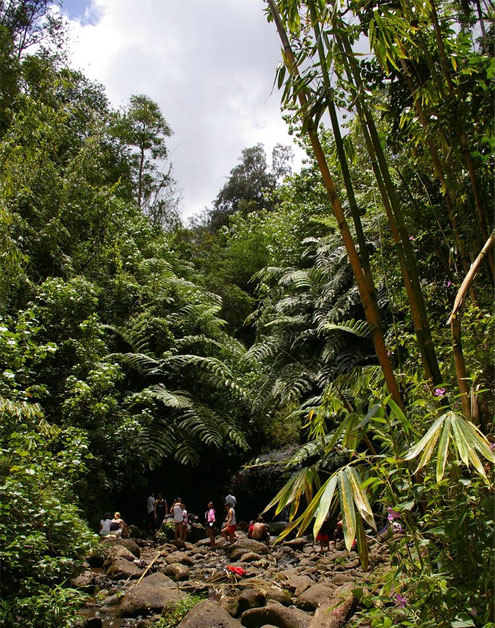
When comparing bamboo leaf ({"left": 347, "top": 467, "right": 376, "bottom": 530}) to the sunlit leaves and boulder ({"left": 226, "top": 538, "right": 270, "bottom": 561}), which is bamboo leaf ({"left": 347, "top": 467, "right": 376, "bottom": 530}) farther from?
boulder ({"left": 226, "top": 538, "right": 270, "bottom": 561})

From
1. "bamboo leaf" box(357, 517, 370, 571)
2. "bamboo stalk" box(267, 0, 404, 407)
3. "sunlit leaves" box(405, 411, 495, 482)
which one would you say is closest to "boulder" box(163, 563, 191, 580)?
"bamboo leaf" box(357, 517, 370, 571)

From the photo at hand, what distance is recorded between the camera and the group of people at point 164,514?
26.3ft

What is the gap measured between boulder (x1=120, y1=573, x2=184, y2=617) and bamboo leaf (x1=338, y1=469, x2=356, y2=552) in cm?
437

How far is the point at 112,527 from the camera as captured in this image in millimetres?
7539

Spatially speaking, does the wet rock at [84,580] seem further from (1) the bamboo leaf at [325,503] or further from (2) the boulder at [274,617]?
(1) the bamboo leaf at [325,503]

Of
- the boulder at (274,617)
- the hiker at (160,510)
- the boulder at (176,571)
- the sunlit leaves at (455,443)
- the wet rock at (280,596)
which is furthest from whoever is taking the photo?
the hiker at (160,510)

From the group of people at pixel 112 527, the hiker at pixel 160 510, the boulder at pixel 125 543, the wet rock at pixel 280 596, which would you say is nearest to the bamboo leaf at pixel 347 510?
the wet rock at pixel 280 596

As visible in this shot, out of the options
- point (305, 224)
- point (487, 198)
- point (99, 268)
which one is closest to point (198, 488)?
point (99, 268)

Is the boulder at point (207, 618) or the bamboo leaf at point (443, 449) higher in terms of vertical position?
the bamboo leaf at point (443, 449)

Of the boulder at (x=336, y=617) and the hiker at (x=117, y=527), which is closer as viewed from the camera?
the boulder at (x=336, y=617)

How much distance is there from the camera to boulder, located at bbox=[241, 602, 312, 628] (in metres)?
4.47

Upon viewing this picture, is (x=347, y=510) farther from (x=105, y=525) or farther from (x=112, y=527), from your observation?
(x=112, y=527)

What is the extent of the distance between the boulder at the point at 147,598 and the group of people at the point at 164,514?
2416 mm

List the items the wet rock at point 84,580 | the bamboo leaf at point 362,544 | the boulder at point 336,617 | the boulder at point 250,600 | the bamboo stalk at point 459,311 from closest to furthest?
the bamboo leaf at point 362,544, the bamboo stalk at point 459,311, the boulder at point 336,617, the boulder at point 250,600, the wet rock at point 84,580
